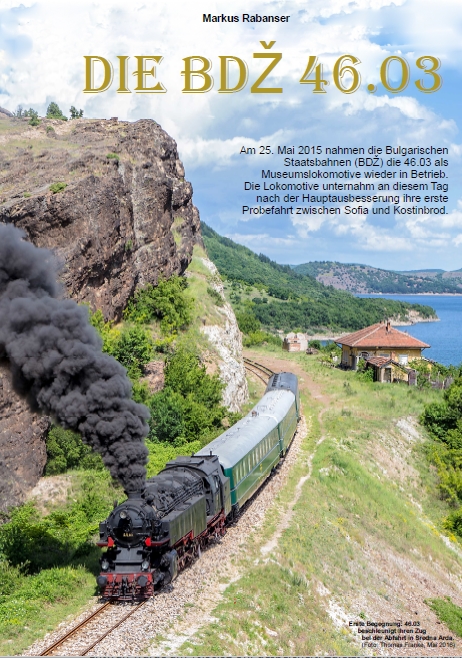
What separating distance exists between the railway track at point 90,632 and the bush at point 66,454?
15.0 metres

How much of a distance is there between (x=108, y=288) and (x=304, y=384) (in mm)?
21030

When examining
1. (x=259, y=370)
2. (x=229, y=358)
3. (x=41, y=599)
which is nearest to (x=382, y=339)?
(x=259, y=370)

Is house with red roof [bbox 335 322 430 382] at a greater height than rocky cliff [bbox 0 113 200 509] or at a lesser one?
lesser

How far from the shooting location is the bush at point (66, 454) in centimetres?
2961

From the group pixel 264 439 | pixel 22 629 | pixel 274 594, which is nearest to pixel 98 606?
pixel 22 629

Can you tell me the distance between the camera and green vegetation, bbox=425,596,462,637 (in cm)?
2102

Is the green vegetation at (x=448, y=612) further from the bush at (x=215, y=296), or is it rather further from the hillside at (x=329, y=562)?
the bush at (x=215, y=296)

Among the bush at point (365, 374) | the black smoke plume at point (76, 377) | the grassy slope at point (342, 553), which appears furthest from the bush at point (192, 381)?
the black smoke plume at point (76, 377)

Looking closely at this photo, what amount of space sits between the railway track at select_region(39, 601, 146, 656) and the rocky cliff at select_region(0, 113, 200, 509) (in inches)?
482

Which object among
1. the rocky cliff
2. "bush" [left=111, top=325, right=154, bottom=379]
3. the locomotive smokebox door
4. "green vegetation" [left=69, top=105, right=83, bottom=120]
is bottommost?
the locomotive smokebox door

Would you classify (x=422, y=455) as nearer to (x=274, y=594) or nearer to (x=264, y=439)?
(x=264, y=439)

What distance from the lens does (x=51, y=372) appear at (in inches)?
620

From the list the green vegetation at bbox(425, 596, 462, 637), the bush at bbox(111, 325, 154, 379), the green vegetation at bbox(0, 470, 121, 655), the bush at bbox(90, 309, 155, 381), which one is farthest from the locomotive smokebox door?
the bush at bbox(111, 325, 154, 379)

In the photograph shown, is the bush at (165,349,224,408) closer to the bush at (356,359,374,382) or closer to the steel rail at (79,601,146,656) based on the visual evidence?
the bush at (356,359,374,382)
